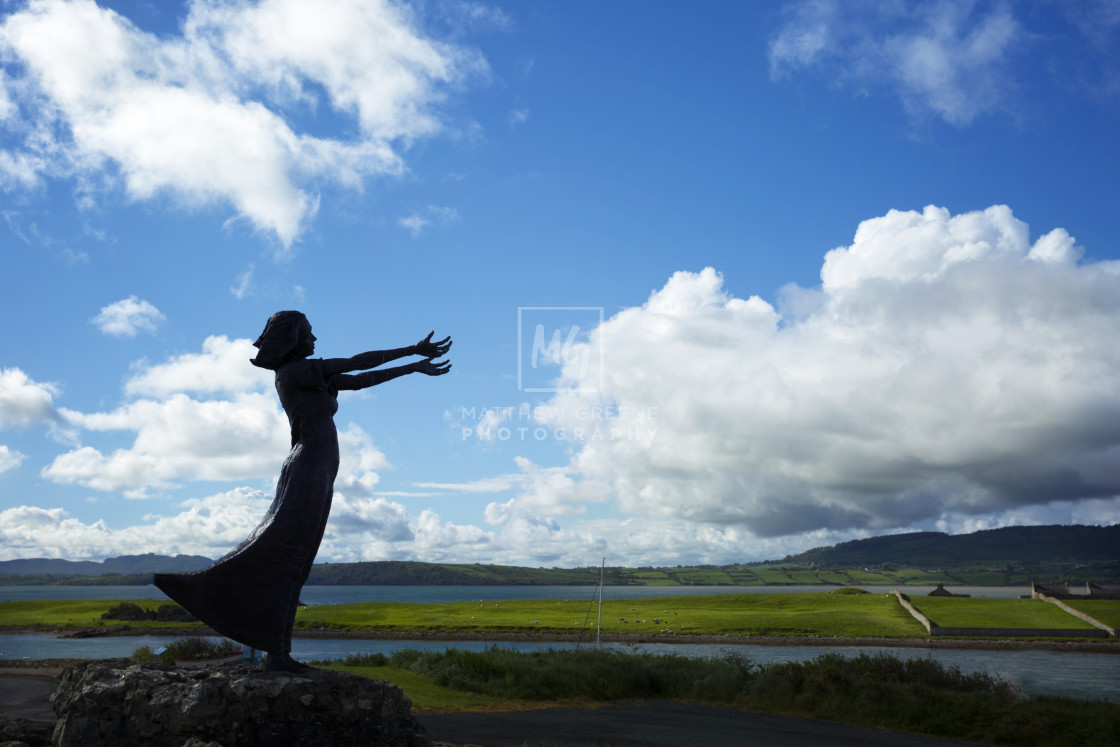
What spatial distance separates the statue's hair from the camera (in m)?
9.44

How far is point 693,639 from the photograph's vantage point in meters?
55.1

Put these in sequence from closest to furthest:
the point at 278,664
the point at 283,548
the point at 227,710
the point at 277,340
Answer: the point at 227,710 < the point at 278,664 < the point at 283,548 < the point at 277,340

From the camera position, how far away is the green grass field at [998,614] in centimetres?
5478

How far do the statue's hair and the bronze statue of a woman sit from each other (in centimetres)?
1

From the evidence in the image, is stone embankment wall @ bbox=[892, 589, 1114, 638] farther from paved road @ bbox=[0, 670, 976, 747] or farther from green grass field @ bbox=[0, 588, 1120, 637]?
paved road @ bbox=[0, 670, 976, 747]

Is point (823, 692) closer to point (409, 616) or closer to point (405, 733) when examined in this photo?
point (405, 733)

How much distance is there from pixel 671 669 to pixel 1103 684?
2589cm

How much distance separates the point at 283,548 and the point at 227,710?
1823 millimetres

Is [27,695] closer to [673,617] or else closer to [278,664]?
[278,664]

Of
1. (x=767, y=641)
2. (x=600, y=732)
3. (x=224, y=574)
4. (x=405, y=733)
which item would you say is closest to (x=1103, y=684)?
(x=767, y=641)

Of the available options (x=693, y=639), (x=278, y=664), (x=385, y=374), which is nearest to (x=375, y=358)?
(x=385, y=374)

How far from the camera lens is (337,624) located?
65.6m

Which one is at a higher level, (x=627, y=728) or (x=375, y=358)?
(x=375, y=358)

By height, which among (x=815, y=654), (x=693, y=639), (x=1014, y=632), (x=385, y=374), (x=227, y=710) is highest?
(x=385, y=374)
